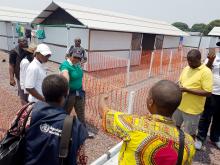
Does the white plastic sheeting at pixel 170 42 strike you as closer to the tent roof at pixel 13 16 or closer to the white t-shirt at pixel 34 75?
the tent roof at pixel 13 16

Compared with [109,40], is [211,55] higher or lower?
higher

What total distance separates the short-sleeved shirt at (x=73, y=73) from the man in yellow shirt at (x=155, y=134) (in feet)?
8.21

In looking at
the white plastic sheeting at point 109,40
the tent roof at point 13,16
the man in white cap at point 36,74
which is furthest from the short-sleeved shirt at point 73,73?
the tent roof at point 13,16

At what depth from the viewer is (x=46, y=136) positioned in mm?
1781

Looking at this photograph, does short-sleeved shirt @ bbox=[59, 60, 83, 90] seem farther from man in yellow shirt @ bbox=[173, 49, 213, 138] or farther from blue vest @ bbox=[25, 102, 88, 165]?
blue vest @ bbox=[25, 102, 88, 165]

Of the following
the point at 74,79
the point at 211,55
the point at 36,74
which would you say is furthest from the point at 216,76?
the point at 36,74

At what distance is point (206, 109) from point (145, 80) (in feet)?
21.7

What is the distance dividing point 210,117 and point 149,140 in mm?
3500

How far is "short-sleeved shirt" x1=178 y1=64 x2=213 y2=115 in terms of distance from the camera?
3654mm

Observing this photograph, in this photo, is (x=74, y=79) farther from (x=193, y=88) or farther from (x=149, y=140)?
(x=149, y=140)

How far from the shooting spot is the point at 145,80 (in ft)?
36.5

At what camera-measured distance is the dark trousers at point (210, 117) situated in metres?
4.45

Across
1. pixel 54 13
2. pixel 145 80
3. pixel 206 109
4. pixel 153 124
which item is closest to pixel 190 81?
pixel 206 109

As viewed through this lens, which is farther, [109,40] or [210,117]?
[109,40]
